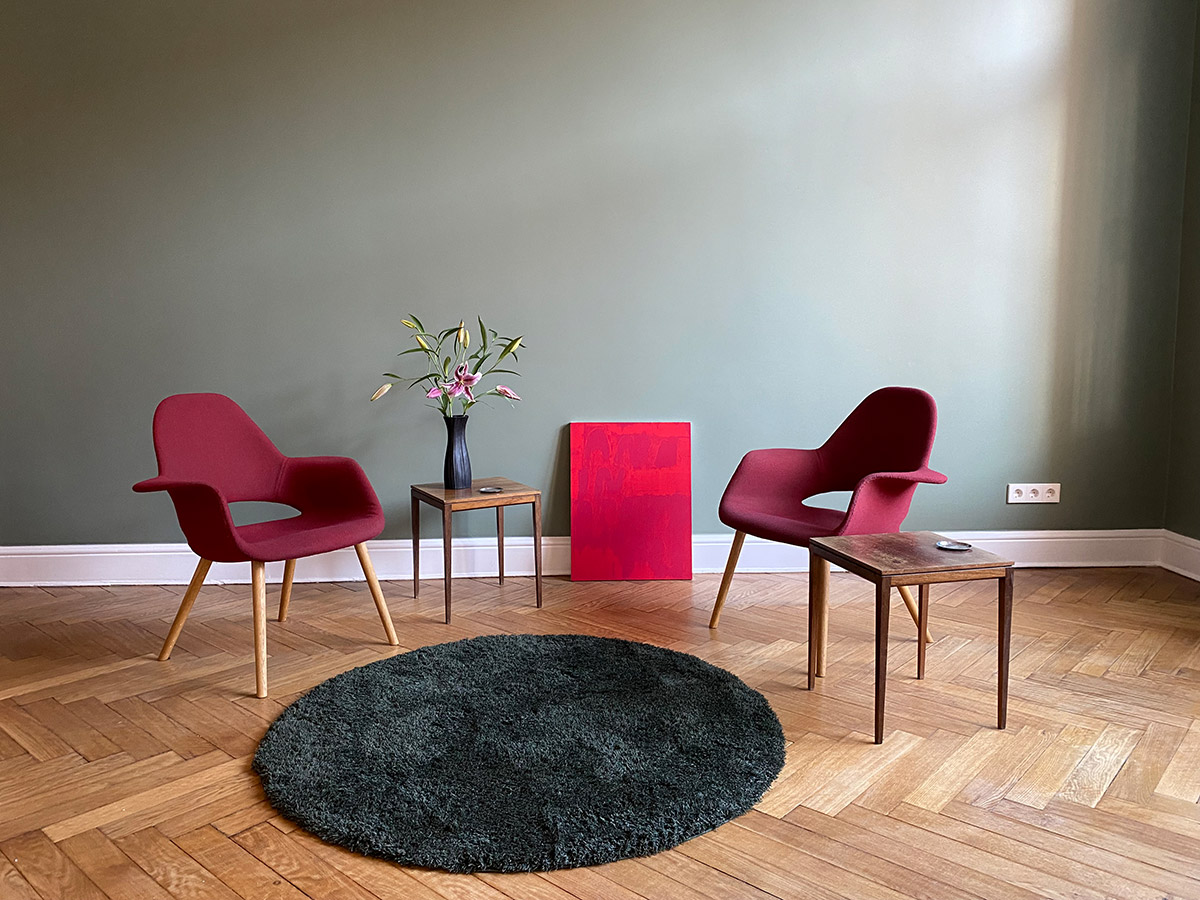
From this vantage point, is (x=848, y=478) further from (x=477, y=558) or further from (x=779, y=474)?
(x=477, y=558)

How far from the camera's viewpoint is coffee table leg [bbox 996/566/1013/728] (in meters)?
2.29

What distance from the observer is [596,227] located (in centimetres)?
386

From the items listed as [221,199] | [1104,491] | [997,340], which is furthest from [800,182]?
[221,199]

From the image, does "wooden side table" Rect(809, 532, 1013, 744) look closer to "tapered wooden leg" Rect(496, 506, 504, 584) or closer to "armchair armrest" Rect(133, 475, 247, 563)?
"tapered wooden leg" Rect(496, 506, 504, 584)

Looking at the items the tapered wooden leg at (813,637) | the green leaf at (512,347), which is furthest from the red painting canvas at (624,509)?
the tapered wooden leg at (813,637)

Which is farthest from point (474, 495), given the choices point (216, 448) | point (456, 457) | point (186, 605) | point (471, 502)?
point (186, 605)

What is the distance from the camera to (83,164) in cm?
366

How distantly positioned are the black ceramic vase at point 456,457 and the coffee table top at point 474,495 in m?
0.03

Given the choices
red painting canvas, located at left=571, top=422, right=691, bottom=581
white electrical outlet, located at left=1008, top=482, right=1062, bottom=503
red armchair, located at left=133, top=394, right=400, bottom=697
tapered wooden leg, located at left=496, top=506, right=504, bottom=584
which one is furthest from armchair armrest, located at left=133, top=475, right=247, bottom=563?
white electrical outlet, located at left=1008, top=482, right=1062, bottom=503

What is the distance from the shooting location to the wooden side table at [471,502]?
327 cm

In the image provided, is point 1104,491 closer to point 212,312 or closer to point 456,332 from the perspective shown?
point 456,332

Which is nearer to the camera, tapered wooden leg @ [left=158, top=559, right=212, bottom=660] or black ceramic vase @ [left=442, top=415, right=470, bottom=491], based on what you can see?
tapered wooden leg @ [left=158, top=559, right=212, bottom=660]

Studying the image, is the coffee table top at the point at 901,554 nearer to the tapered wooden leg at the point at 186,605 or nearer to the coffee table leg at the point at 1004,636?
the coffee table leg at the point at 1004,636

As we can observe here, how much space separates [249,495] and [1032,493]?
10.9ft
